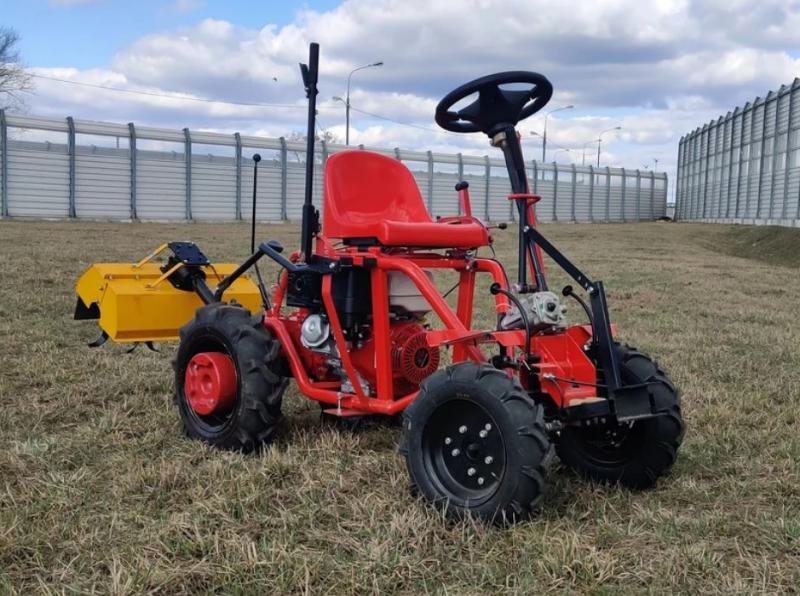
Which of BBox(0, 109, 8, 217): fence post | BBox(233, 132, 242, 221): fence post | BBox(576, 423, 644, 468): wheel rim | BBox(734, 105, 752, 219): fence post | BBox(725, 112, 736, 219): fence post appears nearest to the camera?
BBox(576, 423, 644, 468): wheel rim

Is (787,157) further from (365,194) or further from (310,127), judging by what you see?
(310,127)

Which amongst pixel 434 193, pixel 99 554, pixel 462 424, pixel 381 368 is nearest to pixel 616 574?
pixel 462 424

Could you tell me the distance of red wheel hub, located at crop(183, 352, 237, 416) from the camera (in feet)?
14.7

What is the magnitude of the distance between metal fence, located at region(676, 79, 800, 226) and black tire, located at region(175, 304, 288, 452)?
89.4 ft

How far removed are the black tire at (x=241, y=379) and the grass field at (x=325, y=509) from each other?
12 centimetres

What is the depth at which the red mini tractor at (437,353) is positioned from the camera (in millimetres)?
3457

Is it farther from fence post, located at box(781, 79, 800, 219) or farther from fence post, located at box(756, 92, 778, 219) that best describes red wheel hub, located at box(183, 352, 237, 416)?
fence post, located at box(756, 92, 778, 219)

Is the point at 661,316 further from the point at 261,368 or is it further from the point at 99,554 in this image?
the point at 99,554

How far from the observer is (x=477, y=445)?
3451 mm

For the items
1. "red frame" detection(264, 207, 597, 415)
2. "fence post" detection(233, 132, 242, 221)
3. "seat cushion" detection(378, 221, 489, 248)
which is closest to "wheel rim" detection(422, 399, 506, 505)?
"red frame" detection(264, 207, 597, 415)

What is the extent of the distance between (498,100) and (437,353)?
1.35 metres

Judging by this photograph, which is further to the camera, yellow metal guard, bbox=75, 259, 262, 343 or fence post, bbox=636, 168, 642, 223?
fence post, bbox=636, 168, 642, 223

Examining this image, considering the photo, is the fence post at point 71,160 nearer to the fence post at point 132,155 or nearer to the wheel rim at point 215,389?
the fence post at point 132,155

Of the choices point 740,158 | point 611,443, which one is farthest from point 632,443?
point 740,158
